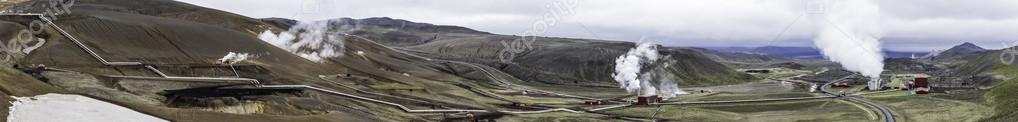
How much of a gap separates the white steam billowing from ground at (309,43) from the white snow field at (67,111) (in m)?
59.8

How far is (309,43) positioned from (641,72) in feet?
171

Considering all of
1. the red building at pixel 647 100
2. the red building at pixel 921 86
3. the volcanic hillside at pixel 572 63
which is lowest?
the red building at pixel 647 100

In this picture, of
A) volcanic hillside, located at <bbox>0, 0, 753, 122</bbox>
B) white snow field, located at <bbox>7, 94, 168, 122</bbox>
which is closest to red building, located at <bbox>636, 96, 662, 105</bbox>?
volcanic hillside, located at <bbox>0, 0, 753, 122</bbox>

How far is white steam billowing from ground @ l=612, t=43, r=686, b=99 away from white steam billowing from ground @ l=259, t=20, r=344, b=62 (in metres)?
36.9

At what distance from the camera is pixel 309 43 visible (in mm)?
123750

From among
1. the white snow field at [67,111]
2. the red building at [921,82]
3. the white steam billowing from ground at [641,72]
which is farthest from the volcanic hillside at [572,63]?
the white snow field at [67,111]

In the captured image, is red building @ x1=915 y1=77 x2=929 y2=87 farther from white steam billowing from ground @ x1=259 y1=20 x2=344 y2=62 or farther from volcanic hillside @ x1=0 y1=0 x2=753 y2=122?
white steam billowing from ground @ x1=259 y1=20 x2=344 y2=62

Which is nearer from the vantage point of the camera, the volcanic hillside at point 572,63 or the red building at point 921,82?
the red building at point 921,82

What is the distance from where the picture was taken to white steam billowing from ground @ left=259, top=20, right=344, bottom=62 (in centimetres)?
11561

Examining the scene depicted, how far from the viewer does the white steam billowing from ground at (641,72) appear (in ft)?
432

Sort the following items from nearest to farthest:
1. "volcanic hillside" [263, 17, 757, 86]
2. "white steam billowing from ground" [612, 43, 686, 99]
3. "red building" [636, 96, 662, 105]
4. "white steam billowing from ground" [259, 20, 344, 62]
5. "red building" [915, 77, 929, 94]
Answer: "red building" [915, 77, 929, 94], "red building" [636, 96, 662, 105], "white steam billowing from ground" [259, 20, 344, 62], "white steam billowing from ground" [612, 43, 686, 99], "volcanic hillside" [263, 17, 757, 86]

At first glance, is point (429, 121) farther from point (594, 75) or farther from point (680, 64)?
point (680, 64)

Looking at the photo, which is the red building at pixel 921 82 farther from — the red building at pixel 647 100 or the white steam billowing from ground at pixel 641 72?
the white steam billowing from ground at pixel 641 72

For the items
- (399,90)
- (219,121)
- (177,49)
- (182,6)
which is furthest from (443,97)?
(182,6)
